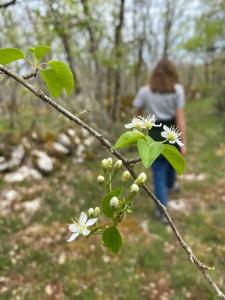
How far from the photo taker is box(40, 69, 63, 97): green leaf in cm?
123

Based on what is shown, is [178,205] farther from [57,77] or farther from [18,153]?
[57,77]

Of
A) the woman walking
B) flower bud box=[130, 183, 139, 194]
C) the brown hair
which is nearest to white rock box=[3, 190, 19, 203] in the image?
the woman walking

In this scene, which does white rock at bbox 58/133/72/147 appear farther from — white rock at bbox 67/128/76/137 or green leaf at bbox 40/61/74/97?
green leaf at bbox 40/61/74/97

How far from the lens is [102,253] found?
15.7 ft

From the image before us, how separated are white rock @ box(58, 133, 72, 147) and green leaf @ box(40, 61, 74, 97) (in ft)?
23.5

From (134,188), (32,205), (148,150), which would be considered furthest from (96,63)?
(148,150)

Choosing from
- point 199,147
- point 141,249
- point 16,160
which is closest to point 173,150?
point 141,249

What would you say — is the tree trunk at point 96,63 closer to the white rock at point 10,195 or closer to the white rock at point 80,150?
the white rock at point 80,150

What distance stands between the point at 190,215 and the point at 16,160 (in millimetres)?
3148

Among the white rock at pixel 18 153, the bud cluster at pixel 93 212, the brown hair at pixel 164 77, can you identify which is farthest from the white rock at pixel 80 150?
the bud cluster at pixel 93 212

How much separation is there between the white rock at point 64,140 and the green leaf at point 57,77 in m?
7.16

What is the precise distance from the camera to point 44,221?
5.68m

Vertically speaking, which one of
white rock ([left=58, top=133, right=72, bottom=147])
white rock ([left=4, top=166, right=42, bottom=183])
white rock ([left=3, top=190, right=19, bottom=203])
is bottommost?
white rock ([left=58, top=133, right=72, bottom=147])

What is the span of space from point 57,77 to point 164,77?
4.15 meters
